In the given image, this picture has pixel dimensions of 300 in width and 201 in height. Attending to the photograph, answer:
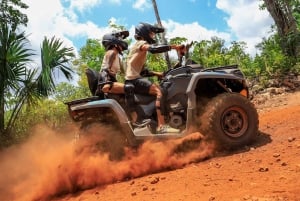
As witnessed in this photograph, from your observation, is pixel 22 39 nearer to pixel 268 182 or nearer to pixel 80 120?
pixel 80 120

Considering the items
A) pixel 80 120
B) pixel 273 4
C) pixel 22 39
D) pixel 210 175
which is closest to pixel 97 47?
pixel 273 4

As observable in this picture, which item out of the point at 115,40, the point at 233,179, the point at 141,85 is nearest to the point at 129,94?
the point at 141,85

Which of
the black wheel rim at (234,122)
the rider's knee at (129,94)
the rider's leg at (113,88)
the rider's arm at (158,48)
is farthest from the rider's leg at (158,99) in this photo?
the black wheel rim at (234,122)

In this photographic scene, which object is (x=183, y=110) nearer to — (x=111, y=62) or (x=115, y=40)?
(x=111, y=62)

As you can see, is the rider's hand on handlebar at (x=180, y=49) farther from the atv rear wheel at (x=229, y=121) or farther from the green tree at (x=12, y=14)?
the green tree at (x=12, y=14)

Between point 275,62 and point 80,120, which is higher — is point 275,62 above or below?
above

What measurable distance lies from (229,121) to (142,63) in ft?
5.31

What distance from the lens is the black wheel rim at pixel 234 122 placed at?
6.16m

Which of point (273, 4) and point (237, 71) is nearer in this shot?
point (237, 71)

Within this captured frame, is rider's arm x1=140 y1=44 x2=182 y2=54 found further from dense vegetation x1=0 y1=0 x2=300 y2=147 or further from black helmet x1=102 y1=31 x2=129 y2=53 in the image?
dense vegetation x1=0 y1=0 x2=300 y2=147

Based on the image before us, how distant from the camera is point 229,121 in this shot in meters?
6.22

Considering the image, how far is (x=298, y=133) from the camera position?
247 inches

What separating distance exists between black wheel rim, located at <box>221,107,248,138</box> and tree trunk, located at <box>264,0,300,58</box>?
8120 millimetres

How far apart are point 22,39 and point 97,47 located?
57.4 feet
